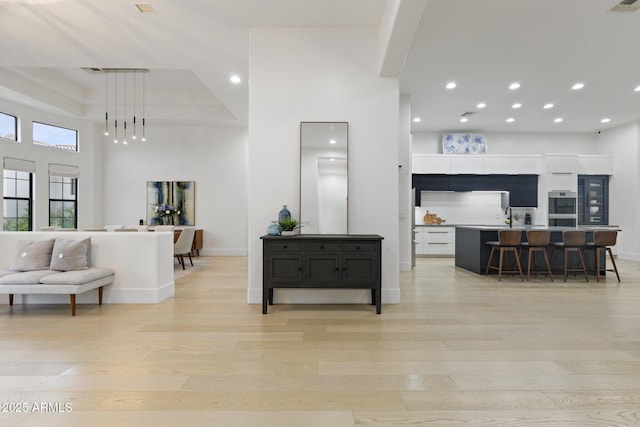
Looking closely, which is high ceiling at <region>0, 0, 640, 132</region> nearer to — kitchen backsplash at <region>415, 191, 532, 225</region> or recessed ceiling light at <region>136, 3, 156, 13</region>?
recessed ceiling light at <region>136, 3, 156, 13</region>

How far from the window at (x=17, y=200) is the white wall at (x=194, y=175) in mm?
1880

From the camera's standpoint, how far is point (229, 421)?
6.30 feet

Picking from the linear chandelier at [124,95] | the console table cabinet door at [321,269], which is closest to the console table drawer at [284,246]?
the console table cabinet door at [321,269]

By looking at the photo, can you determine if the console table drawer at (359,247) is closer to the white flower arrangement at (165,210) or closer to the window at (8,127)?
the white flower arrangement at (165,210)

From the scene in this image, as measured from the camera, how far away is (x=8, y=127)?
7480 millimetres

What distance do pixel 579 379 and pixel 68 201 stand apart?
10.1m

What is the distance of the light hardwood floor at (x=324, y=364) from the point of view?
6.56 ft

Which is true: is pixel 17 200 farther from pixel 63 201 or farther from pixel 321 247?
pixel 321 247

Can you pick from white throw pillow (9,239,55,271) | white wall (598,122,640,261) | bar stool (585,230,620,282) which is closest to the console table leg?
white throw pillow (9,239,55,271)

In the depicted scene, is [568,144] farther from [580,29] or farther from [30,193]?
[30,193]

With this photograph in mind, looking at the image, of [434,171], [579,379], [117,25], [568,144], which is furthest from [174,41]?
[568,144]

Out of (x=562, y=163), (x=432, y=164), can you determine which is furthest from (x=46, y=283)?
(x=562, y=163)

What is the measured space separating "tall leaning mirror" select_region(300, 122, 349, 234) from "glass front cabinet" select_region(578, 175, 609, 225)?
8.25 meters

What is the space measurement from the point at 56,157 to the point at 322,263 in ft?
25.5
